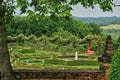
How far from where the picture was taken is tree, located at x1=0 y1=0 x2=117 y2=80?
42.8ft

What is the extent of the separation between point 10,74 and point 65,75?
81.3 inches

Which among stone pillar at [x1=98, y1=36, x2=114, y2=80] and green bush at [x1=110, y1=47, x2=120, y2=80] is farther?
stone pillar at [x1=98, y1=36, x2=114, y2=80]

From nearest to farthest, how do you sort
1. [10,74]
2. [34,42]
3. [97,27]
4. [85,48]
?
1. [10,74]
2. [85,48]
3. [34,42]
4. [97,27]

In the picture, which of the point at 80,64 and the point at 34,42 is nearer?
the point at 80,64

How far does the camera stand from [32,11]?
14.0 m

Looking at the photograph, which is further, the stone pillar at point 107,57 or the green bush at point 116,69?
the stone pillar at point 107,57

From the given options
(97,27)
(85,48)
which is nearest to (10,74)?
(85,48)

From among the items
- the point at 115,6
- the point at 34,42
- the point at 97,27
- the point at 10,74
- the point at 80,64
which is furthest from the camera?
the point at 97,27

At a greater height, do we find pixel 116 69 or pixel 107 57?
pixel 116 69

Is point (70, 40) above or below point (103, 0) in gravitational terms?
below

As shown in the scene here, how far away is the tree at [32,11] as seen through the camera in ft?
42.8

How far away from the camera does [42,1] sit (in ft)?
42.9

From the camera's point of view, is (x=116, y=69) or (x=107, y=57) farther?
(x=107, y=57)

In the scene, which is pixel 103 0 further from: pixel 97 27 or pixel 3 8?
pixel 97 27
